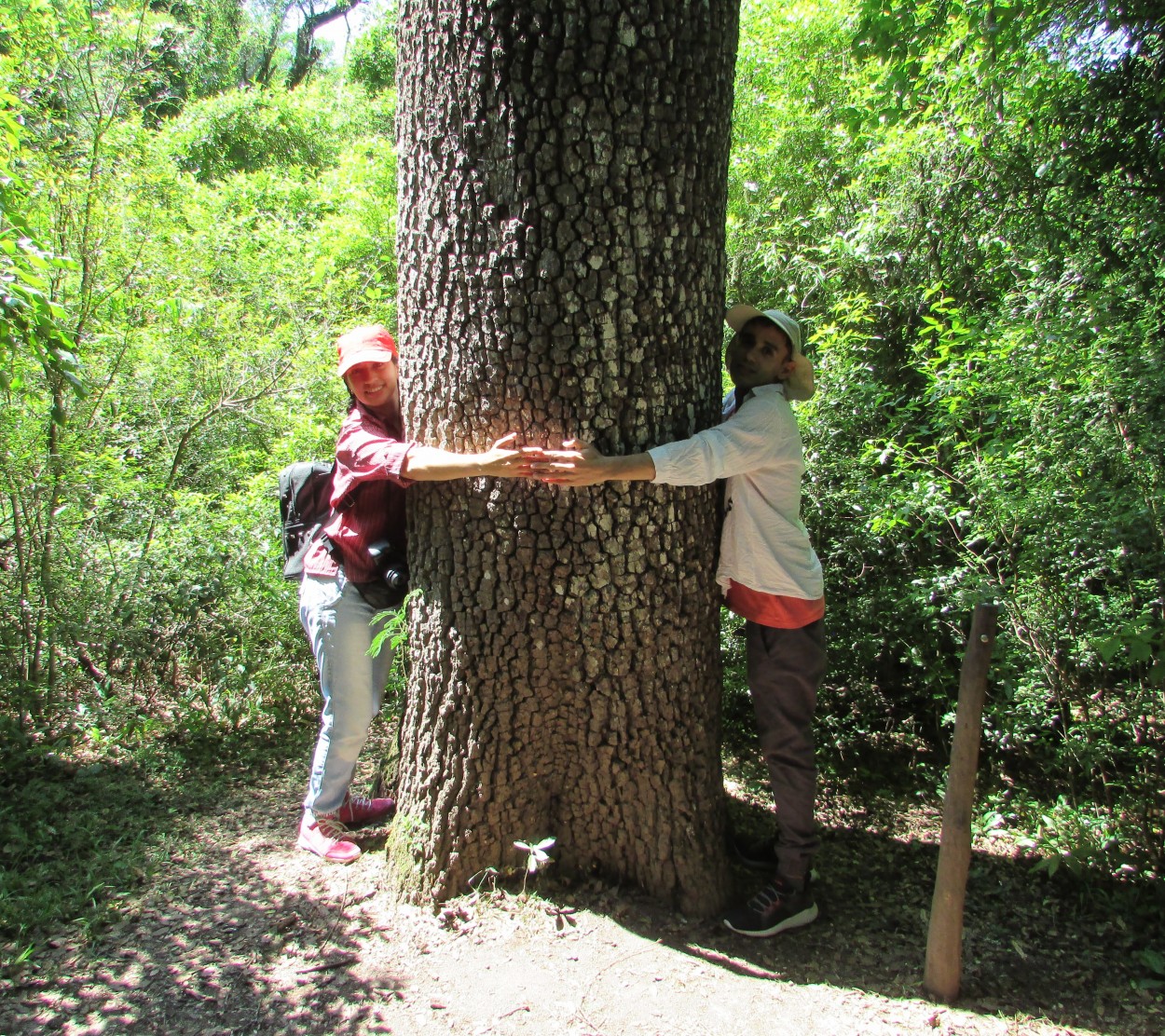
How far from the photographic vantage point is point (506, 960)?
2.85 m

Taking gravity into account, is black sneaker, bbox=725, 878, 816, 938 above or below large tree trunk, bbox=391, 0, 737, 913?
below

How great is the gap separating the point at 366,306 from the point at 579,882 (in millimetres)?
5508

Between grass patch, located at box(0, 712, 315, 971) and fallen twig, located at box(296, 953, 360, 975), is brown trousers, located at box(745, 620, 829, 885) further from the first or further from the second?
grass patch, located at box(0, 712, 315, 971)

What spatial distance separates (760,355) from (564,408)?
930 millimetres

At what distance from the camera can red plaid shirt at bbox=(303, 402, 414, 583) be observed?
330 cm

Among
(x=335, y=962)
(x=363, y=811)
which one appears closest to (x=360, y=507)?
(x=363, y=811)

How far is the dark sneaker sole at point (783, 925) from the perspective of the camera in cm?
312

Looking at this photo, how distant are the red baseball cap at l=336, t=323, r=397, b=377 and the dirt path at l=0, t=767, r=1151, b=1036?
79.7 inches

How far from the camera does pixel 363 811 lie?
3.68 metres

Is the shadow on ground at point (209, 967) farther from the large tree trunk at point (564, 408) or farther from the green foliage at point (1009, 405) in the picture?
the green foliage at point (1009, 405)

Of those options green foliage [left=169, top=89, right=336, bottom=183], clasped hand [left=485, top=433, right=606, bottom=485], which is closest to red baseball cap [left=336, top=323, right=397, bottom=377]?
clasped hand [left=485, top=433, right=606, bottom=485]

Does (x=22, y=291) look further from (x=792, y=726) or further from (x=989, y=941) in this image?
(x=989, y=941)

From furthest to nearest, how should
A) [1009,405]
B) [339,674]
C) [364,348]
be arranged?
[1009,405] < [339,674] < [364,348]

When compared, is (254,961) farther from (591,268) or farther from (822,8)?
(822,8)
